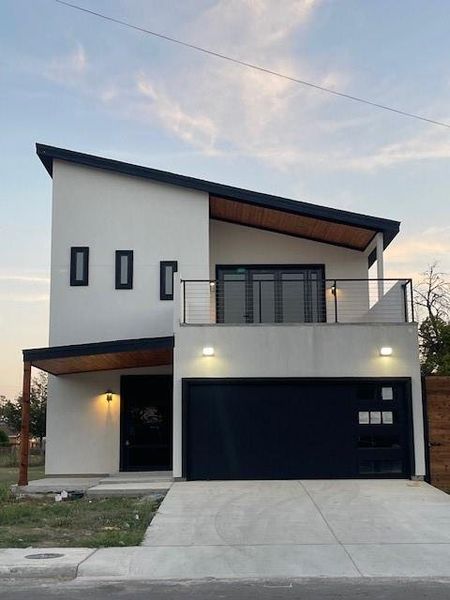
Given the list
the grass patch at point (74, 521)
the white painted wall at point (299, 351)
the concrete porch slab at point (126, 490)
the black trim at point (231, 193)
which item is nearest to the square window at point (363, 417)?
the white painted wall at point (299, 351)

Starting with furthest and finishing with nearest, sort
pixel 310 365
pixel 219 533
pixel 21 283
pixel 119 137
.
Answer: pixel 21 283, pixel 119 137, pixel 310 365, pixel 219 533

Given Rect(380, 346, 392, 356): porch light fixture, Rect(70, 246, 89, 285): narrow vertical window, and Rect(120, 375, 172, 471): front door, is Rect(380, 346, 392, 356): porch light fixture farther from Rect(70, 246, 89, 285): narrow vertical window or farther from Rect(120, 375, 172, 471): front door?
Answer: Rect(70, 246, 89, 285): narrow vertical window

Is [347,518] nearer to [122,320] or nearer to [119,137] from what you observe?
[122,320]

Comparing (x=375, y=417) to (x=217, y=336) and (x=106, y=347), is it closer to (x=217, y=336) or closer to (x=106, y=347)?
(x=217, y=336)

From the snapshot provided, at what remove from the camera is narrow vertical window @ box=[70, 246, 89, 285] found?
55.8 feet

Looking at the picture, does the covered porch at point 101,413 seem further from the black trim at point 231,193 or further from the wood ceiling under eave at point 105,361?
the black trim at point 231,193

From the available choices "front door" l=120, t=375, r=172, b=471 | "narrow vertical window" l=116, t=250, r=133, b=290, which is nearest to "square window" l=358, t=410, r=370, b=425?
"front door" l=120, t=375, r=172, b=471

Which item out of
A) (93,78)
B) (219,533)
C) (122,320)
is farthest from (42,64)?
(219,533)

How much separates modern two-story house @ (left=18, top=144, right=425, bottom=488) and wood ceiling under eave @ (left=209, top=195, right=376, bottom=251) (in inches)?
2.8

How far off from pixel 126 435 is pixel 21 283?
24.9 feet

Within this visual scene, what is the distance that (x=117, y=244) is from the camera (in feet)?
56.1

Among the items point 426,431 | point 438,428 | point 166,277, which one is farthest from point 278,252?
point 438,428

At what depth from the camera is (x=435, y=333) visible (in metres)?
22.6

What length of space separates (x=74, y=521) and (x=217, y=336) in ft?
16.6
